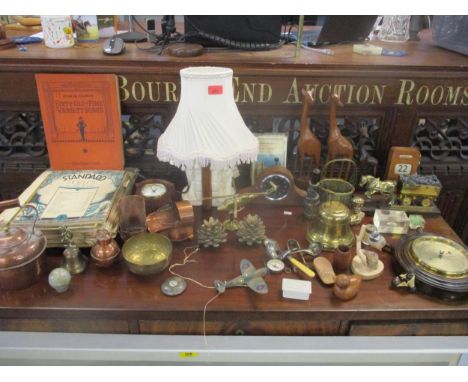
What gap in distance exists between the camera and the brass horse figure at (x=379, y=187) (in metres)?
1.16

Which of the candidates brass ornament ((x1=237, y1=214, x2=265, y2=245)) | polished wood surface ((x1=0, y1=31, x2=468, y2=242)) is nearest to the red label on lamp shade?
polished wood surface ((x1=0, y1=31, x2=468, y2=242))

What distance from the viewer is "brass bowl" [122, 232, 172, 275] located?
91cm

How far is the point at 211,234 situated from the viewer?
1.03 metres

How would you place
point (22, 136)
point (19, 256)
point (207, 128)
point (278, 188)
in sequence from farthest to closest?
point (22, 136) → point (278, 188) → point (207, 128) → point (19, 256)

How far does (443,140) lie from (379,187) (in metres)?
0.39

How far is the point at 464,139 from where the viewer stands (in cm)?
138

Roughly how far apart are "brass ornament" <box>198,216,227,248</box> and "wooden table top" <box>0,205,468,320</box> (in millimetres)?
93

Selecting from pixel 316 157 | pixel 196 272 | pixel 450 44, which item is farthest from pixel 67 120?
pixel 450 44

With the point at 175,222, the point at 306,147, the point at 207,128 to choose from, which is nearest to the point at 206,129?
the point at 207,128

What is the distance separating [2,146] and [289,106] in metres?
0.97

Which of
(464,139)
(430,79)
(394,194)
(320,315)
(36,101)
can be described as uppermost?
(430,79)

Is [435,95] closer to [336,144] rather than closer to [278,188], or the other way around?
[336,144]

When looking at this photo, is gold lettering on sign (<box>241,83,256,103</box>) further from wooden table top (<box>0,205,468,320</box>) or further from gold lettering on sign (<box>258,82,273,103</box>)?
wooden table top (<box>0,205,468,320</box>)

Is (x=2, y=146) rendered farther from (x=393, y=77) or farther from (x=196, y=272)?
(x=393, y=77)
